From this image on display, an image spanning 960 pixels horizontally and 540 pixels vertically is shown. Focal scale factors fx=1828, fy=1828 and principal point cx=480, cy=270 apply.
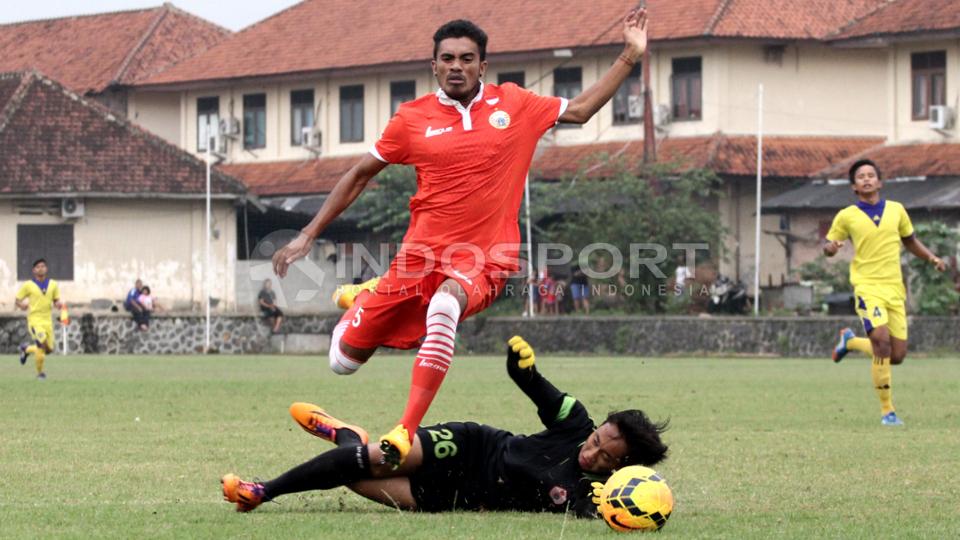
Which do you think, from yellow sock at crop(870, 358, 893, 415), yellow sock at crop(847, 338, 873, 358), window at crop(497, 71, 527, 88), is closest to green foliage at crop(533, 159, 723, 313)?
window at crop(497, 71, 527, 88)

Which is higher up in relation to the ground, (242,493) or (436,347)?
(436,347)

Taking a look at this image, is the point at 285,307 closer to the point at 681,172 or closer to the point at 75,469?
the point at 681,172

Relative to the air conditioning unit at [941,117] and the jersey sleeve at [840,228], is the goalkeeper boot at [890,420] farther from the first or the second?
the air conditioning unit at [941,117]

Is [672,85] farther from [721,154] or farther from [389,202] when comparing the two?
[389,202]

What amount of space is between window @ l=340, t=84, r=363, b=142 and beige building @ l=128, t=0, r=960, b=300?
1.8 inches

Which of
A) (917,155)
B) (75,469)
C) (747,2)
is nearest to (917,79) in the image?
(917,155)

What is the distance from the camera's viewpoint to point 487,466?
9.55 m

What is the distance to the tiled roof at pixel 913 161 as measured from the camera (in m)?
46.0

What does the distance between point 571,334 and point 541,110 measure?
27.4 meters

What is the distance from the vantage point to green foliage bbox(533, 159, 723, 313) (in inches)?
1551

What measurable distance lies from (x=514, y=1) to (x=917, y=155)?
50.7 feet

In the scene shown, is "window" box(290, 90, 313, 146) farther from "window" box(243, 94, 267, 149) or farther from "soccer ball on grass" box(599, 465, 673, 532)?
"soccer ball on grass" box(599, 465, 673, 532)

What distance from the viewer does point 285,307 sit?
4500cm

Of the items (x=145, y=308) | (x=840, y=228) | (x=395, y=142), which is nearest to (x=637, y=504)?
(x=395, y=142)
